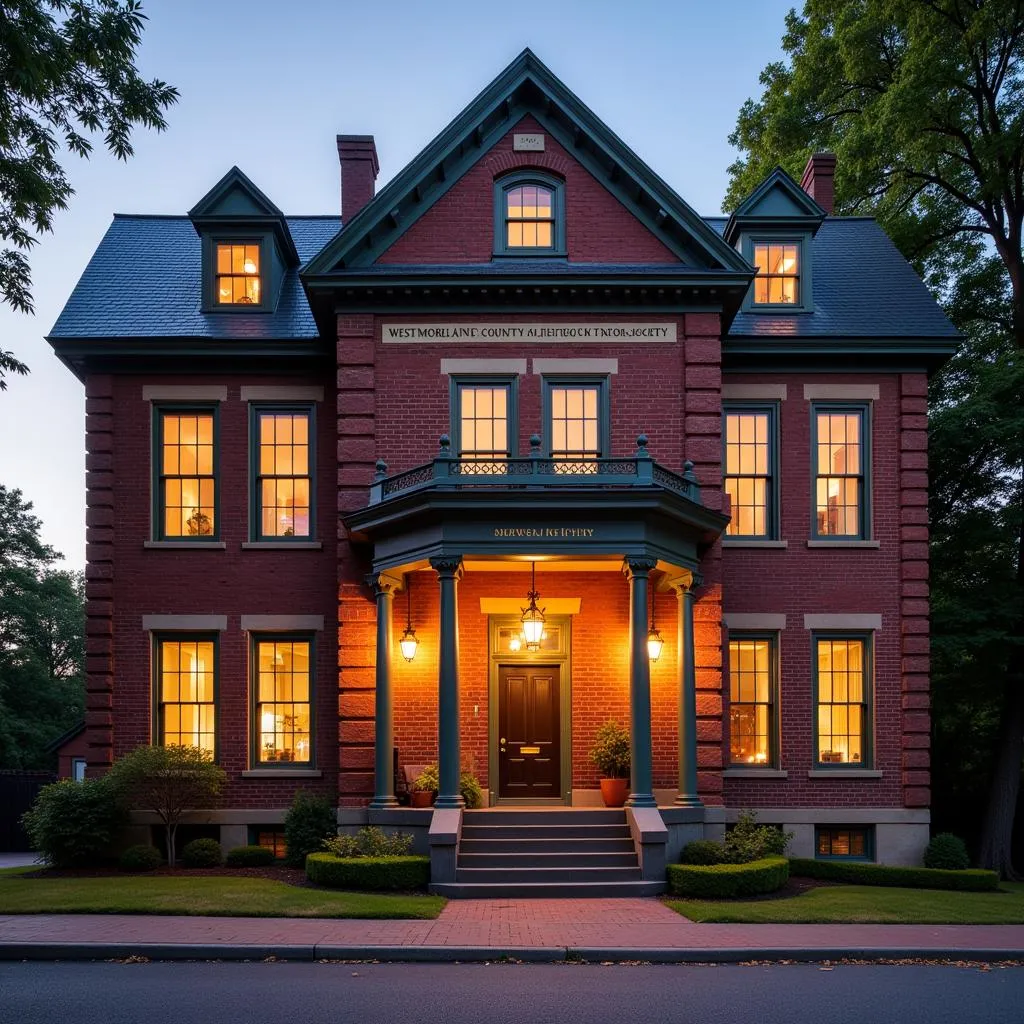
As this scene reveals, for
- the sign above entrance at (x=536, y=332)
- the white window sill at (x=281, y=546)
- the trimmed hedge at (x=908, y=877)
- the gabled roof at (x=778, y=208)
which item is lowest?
the trimmed hedge at (x=908, y=877)

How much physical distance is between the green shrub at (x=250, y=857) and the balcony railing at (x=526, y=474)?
650cm

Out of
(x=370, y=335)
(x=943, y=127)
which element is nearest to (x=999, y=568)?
(x=943, y=127)

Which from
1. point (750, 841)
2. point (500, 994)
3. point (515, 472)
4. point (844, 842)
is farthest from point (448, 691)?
point (844, 842)

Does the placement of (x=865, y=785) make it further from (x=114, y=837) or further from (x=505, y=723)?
(x=114, y=837)

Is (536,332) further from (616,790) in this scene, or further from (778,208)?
(616,790)

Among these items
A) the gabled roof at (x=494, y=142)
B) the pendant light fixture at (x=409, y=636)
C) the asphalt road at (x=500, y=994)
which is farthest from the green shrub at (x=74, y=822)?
the gabled roof at (x=494, y=142)

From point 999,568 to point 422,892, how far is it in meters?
15.1

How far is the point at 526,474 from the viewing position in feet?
56.7

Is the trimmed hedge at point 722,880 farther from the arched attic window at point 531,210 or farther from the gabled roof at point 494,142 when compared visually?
the arched attic window at point 531,210

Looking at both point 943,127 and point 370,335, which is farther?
point 943,127

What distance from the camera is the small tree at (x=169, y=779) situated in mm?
18219

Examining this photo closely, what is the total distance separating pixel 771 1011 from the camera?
30.5ft

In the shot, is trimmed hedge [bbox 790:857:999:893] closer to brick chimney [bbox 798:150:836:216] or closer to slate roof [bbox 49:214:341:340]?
slate roof [bbox 49:214:341:340]

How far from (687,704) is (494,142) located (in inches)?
422
